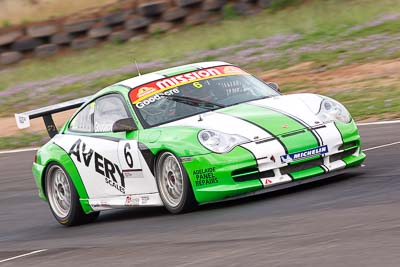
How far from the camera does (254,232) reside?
719 cm

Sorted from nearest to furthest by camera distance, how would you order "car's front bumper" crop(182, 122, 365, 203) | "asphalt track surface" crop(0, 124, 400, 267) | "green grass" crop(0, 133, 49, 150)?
"asphalt track surface" crop(0, 124, 400, 267)
"car's front bumper" crop(182, 122, 365, 203)
"green grass" crop(0, 133, 49, 150)

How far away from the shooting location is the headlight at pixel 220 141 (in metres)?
8.45

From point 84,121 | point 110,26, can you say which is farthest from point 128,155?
point 110,26

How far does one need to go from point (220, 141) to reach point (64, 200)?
2351 mm

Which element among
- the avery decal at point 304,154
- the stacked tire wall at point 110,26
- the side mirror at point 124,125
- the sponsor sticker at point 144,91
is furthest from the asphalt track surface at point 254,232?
the stacked tire wall at point 110,26

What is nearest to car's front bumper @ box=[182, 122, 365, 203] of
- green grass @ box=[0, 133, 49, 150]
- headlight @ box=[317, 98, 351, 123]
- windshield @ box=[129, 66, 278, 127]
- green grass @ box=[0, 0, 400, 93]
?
headlight @ box=[317, 98, 351, 123]

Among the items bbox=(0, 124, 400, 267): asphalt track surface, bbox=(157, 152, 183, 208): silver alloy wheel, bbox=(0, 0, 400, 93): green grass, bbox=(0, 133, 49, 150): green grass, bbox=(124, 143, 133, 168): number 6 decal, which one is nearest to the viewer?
bbox=(0, 124, 400, 267): asphalt track surface

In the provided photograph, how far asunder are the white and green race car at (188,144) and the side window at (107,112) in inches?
0.5

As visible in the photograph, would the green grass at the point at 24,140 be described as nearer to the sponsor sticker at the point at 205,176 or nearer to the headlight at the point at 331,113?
the headlight at the point at 331,113

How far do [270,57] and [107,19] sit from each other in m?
6.06

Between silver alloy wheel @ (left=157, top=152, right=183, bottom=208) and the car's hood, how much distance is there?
36 centimetres

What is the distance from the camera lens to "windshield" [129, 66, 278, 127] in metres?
9.36

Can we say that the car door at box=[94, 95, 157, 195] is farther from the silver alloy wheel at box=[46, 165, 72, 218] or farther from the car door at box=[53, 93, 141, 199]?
the silver alloy wheel at box=[46, 165, 72, 218]

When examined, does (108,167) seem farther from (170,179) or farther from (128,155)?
(170,179)
